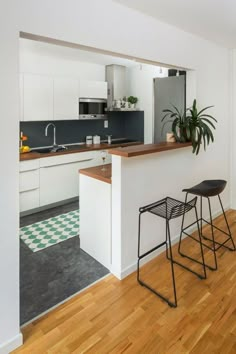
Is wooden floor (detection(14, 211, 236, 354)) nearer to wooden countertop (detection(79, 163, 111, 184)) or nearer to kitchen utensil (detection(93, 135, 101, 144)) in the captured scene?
wooden countertop (detection(79, 163, 111, 184))

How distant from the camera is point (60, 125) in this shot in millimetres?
4949

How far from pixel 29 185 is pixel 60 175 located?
569mm

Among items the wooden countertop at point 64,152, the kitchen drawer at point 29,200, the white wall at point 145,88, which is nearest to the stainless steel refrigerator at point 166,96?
the white wall at point 145,88

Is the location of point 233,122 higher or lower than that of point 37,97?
lower

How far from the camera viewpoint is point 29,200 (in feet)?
13.6

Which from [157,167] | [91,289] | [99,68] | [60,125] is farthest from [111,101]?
[91,289]

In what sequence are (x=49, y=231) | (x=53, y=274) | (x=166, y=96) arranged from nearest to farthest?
(x=53, y=274) → (x=49, y=231) → (x=166, y=96)

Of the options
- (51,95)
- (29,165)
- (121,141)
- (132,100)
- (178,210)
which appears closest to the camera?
(178,210)

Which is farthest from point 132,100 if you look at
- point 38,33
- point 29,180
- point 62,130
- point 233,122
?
point 38,33

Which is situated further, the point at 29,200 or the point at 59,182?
the point at 59,182

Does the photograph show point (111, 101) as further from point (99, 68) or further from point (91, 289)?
point (91, 289)

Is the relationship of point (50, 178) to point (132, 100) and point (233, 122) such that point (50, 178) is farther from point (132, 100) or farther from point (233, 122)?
point (233, 122)

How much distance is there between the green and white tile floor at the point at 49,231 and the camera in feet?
10.9

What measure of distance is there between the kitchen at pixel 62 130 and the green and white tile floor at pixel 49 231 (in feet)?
0.15
